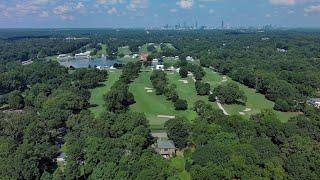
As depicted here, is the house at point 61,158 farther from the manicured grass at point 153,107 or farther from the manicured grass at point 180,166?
the manicured grass at point 153,107

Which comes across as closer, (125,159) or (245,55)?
(125,159)

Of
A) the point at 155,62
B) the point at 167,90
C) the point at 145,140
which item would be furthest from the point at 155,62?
the point at 145,140

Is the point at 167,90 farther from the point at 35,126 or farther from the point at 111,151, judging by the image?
the point at 111,151

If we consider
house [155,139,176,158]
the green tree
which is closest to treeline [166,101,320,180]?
the green tree

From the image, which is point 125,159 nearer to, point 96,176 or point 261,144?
point 96,176

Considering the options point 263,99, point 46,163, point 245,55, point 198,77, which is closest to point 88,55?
point 245,55

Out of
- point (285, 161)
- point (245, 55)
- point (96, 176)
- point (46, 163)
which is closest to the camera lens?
point (96, 176)

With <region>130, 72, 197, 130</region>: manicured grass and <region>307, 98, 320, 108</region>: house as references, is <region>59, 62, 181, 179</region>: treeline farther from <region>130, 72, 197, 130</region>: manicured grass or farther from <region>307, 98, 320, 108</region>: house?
<region>307, 98, 320, 108</region>: house

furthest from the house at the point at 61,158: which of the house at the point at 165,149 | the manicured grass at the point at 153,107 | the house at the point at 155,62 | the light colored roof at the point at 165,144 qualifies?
the house at the point at 155,62
